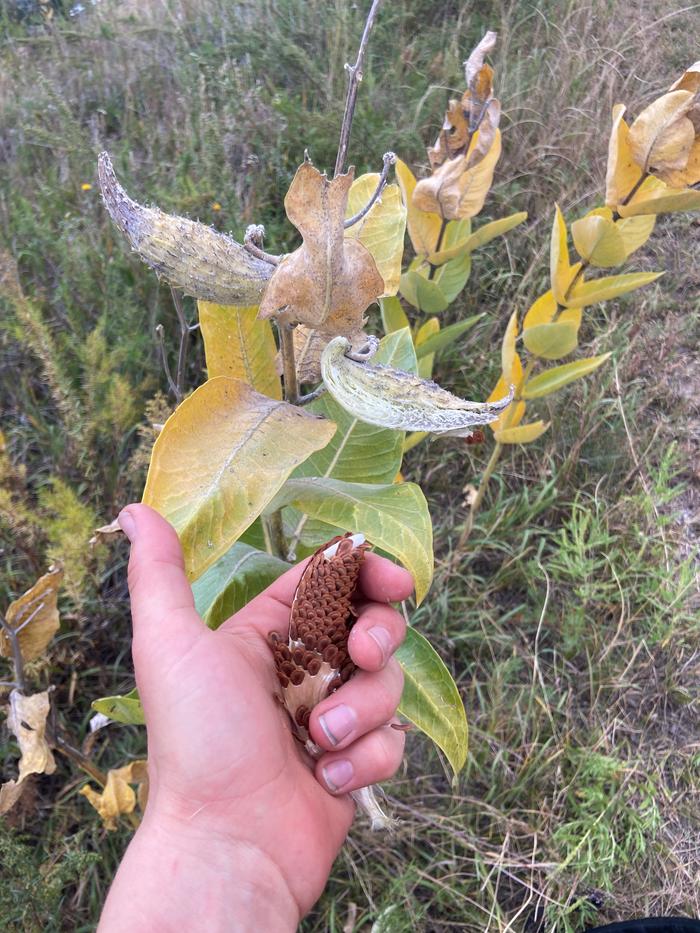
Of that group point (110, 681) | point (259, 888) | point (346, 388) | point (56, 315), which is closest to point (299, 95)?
point (56, 315)

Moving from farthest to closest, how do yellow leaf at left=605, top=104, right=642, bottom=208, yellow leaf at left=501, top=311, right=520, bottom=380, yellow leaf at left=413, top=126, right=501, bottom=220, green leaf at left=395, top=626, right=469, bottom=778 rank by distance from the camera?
yellow leaf at left=501, top=311, right=520, bottom=380 → yellow leaf at left=413, top=126, right=501, bottom=220 → yellow leaf at left=605, top=104, right=642, bottom=208 → green leaf at left=395, top=626, right=469, bottom=778

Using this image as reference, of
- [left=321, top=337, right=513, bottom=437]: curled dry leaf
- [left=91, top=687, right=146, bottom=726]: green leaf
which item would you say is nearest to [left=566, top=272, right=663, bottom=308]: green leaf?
[left=321, top=337, right=513, bottom=437]: curled dry leaf

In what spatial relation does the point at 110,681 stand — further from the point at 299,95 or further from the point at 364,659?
the point at 299,95

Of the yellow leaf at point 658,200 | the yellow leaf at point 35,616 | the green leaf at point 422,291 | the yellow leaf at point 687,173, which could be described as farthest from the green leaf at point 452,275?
the yellow leaf at point 35,616

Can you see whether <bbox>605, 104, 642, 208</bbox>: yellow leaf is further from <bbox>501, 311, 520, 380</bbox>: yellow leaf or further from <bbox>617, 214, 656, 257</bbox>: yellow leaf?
<bbox>501, 311, 520, 380</bbox>: yellow leaf

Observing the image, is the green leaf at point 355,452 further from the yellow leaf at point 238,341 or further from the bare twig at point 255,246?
the bare twig at point 255,246

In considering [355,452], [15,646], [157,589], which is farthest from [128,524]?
[15,646]

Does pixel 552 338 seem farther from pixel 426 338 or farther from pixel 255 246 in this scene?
pixel 255 246
